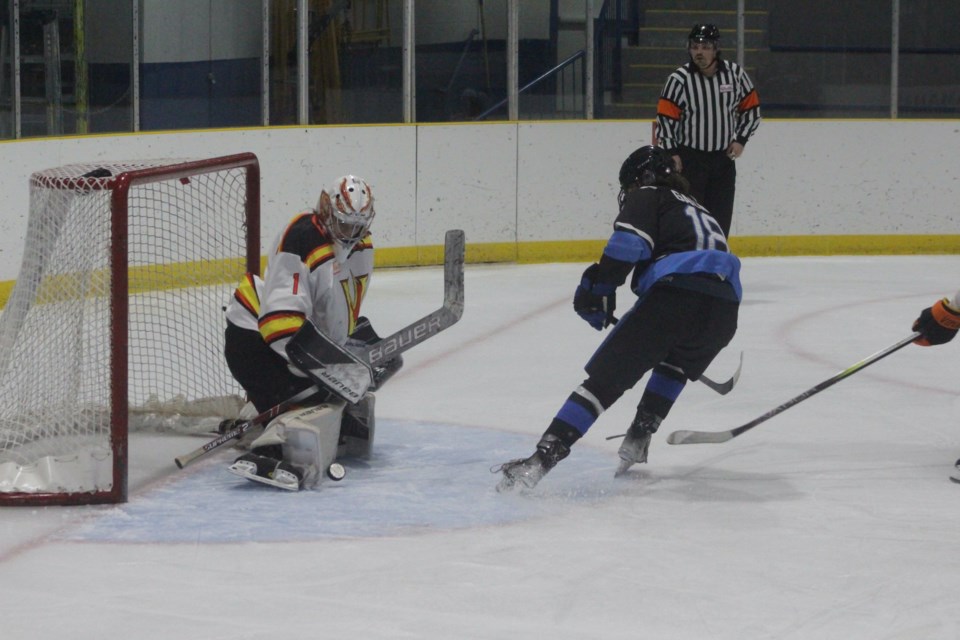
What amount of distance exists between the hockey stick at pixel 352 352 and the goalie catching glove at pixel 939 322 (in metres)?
1.08

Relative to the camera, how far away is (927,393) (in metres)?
4.36

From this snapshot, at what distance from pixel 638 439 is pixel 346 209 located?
0.86 meters

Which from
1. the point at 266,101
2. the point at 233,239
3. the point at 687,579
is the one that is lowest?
the point at 687,579

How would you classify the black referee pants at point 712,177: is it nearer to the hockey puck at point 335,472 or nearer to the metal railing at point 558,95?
the metal railing at point 558,95

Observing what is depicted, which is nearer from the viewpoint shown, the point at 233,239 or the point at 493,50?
the point at 233,239

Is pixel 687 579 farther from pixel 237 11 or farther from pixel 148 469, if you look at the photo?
pixel 237 11

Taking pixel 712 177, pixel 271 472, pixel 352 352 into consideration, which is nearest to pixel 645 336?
pixel 352 352

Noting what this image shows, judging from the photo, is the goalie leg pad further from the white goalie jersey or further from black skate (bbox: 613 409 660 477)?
black skate (bbox: 613 409 660 477)

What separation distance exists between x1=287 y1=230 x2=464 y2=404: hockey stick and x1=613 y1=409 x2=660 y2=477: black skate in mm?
484

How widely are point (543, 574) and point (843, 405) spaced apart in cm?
183

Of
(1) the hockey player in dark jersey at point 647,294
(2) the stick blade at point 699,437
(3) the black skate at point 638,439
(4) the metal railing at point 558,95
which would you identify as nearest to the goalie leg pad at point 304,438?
(1) the hockey player in dark jersey at point 647,294

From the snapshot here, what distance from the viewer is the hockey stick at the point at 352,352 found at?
10.2 ft

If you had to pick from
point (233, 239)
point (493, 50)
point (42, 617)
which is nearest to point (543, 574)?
point (42, 617)

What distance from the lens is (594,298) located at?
10.4 ft
